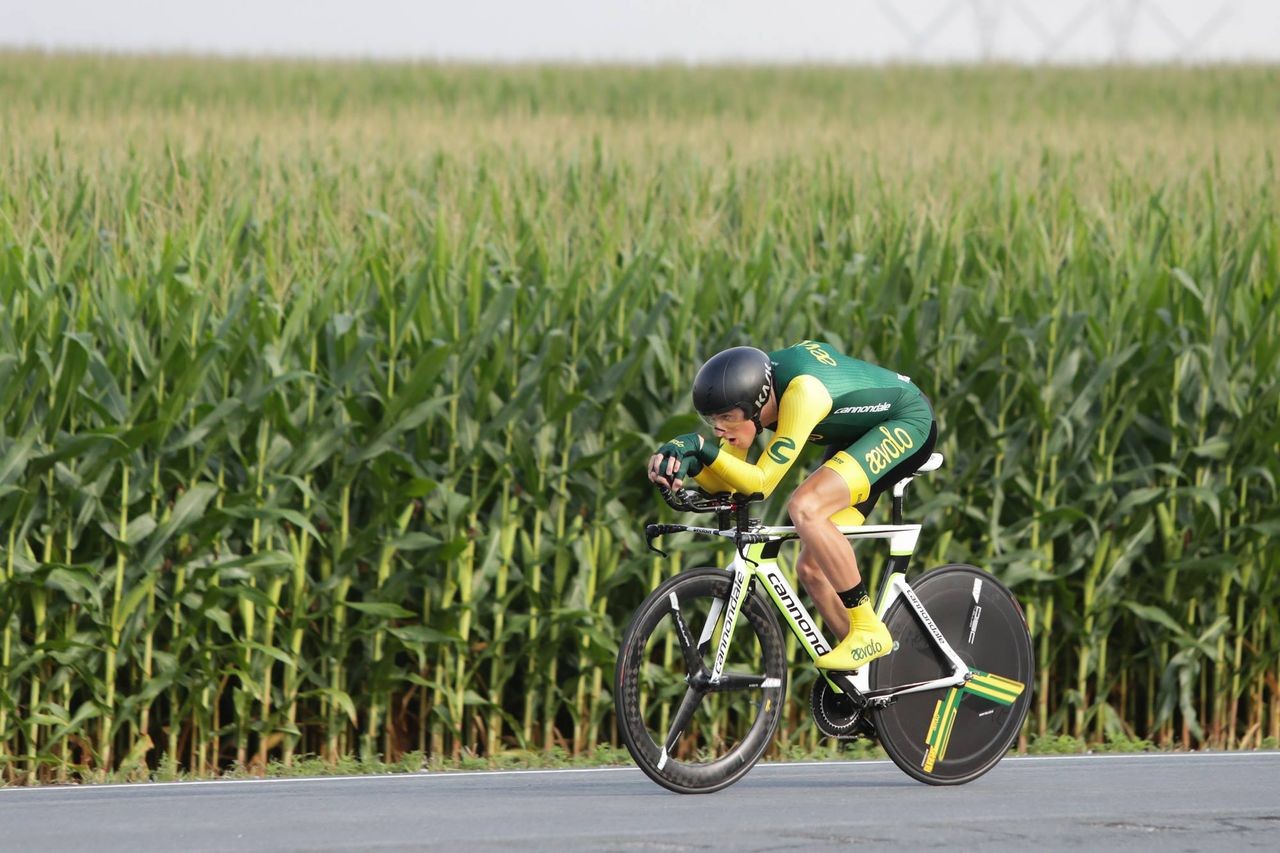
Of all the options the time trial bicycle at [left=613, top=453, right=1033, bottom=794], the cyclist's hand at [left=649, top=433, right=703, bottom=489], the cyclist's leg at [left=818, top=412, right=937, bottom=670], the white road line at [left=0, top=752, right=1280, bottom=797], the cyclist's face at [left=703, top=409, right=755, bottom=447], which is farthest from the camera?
the white road line at [left=0, top=752, right=1280, bottom=797]

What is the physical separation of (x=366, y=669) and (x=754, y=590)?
278 centimetres

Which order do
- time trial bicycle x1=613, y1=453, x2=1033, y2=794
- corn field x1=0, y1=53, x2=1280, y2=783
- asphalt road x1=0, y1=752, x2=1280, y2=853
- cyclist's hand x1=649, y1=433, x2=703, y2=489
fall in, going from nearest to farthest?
1. asphalt road x1=0, y1=752, x2=1280, y2=853
2. cyclist's hand x1=649, y1=433, x2=703, y2=489
3. time trial bicycle x1=613, y1=453, x2=1033, y2=794
4. corn field x1=0, y1=53, x2=1280, y2=783

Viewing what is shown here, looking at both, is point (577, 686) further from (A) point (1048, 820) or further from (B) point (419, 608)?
(A) point (1048, 820)

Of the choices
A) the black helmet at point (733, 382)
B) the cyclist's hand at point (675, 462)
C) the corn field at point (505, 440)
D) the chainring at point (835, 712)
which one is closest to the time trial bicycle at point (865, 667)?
the chainring at point (835, 712)

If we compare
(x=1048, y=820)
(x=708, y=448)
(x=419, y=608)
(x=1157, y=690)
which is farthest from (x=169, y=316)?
(x=1157, y=690)

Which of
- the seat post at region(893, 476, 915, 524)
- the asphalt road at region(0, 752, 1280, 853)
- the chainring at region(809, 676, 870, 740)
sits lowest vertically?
the asphalt road at region(0, 752, 1280, 853)

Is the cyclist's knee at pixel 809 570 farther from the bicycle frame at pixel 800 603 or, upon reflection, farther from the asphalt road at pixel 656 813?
the asphalt road at pixel 656 813

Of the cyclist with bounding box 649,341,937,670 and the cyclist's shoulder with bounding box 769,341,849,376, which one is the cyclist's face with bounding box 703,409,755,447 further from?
the cyclist's shoulder with bounding box 769,341,849,376

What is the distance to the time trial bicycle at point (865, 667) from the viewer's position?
20.3 feet

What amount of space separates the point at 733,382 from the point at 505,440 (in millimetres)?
3009

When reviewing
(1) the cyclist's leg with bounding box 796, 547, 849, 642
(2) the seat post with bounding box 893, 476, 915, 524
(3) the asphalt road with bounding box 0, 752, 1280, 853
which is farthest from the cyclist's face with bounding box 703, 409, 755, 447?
(3) the asphalt road with bounding box 0, 752, 1280, 853

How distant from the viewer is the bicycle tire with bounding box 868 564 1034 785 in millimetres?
6672

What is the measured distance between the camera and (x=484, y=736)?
28.5 ft

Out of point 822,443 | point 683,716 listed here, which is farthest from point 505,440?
point 683,716
